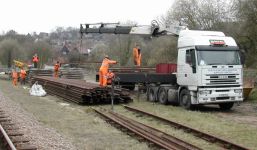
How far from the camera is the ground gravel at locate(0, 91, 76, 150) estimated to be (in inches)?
412

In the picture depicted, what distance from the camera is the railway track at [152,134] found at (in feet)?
33.6

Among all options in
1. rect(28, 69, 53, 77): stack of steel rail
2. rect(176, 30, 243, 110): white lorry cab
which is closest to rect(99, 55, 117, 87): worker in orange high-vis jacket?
rect(176, 30, 243, 110): white lorry cab

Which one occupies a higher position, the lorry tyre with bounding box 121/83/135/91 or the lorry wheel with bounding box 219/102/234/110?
the lorry tyre with bounding box 121/83/135/91

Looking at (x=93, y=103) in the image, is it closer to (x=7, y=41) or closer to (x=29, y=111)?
(x=29, y=111)

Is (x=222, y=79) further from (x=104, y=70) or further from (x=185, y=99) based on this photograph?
(x=104, y=70)

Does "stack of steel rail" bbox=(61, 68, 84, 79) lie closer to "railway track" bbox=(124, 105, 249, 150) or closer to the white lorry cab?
the white lorry cab

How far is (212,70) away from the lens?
17703mm

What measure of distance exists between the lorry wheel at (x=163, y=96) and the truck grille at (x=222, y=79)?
11.6 ft

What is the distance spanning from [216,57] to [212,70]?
0.63m

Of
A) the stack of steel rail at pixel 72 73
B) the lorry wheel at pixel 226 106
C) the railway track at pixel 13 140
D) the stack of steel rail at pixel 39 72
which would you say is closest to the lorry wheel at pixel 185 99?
the lorry wheel at pixel 226 106

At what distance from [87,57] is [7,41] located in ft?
89.3

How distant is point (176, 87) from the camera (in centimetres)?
2080

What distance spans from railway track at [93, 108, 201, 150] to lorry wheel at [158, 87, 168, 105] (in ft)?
17.8

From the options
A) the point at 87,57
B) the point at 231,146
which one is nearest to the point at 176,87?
the point at 231,146
